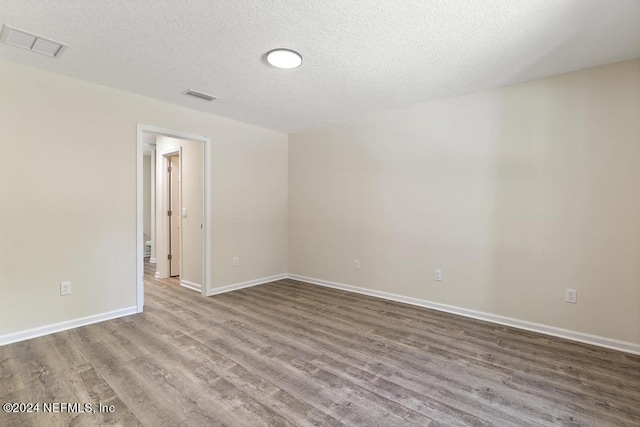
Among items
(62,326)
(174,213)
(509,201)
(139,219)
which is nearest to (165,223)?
(174,213)

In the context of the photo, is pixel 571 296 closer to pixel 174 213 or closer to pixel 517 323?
pixel 517 323

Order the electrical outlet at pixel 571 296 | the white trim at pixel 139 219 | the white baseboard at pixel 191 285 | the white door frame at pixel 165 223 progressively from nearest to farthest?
the electrical outlet at pixel 571 296
the white trim at pixel 139 219
the white baseboard at pixel 191 285
the white door frame at pixel 165 223

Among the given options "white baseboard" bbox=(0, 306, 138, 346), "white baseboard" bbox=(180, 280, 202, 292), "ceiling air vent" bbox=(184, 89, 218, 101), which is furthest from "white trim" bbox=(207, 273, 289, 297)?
"ceiling air vent" bbox=(184, 89, 218, 101)

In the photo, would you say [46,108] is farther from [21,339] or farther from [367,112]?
[367,112]

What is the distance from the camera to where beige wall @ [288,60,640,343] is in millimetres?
2514

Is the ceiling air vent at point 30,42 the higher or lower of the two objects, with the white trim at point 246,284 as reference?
higher

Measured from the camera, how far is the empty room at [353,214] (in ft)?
6.11

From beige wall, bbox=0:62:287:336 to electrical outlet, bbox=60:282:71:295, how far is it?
0.03 metres

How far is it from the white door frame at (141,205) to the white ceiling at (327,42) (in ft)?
1.61

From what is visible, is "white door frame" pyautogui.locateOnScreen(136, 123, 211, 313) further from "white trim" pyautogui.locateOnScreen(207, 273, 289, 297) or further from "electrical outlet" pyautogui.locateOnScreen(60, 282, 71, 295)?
"electrical outlet" pyautogui.locateOnScreen(60, 282, 71, 295)

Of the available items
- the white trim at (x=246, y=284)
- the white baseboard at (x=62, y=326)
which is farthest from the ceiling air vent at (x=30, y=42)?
the white trim at (x=246, y=284)

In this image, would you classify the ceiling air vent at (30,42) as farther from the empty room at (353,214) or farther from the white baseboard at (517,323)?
the white baseboard at (517,323)

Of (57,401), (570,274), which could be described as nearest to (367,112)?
(570,274)

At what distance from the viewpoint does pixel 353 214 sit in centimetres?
426
